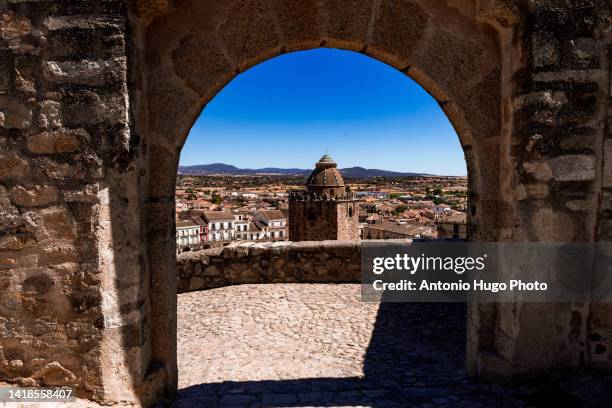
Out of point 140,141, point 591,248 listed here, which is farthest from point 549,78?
point 140,141

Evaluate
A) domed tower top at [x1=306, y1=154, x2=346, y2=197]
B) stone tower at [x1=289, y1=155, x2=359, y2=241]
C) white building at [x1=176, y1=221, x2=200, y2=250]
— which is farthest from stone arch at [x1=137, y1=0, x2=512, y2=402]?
white building at [x1=176, y1=221, x2=200, y2=250]

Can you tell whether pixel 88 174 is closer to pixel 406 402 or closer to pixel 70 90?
pixel 70 90

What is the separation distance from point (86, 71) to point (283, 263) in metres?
4.94

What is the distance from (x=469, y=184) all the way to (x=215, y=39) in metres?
2.07

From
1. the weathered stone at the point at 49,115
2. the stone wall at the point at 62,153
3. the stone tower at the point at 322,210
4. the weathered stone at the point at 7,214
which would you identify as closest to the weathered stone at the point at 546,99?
the stone wall at the point at 62,153

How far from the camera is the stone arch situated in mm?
2768

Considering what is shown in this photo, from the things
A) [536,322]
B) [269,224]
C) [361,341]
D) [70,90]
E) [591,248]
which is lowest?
[269,224]

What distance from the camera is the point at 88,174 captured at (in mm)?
2473

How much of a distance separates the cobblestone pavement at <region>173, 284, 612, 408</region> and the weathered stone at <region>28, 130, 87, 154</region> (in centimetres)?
188

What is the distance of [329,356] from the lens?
4.08 meters

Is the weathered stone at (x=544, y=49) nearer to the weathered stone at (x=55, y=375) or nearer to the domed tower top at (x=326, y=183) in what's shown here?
the weathered stone at (x=55, y=375)

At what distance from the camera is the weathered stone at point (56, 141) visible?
2.47 meters

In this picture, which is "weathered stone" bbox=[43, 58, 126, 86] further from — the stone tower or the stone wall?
the stone tower

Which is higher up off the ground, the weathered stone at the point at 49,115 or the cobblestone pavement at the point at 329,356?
the weathered stone at the point at 49,115
